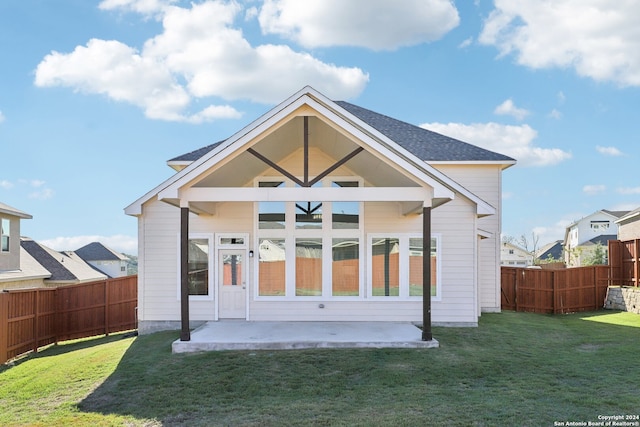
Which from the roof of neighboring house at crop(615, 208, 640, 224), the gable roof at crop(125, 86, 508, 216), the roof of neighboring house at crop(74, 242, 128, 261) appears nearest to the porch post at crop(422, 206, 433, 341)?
the gable roof at crop(125, 86, 508, 216)

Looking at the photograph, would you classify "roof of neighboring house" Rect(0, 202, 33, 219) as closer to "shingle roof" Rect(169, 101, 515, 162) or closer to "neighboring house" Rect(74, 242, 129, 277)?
"shingle roof" Rect(169, 101, 515, 162)

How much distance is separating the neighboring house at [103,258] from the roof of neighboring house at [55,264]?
952 centimetres

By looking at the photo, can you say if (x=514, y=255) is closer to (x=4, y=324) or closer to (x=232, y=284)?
(x=232, y=284)

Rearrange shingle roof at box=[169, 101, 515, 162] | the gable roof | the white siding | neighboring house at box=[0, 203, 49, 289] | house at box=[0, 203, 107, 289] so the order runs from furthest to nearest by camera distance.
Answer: house at box=[0, 203, 107, 289], neighboring house at box=[0, 203, 49, 289], the white siding, shingle roof at box=[169, 101, 515, 162], the gable roof

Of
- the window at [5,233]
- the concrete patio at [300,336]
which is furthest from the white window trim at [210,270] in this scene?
the window at [5,233]

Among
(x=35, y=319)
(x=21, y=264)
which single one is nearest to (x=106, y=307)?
(x=35, y=319)

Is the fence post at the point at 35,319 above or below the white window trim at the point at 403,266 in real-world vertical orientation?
below

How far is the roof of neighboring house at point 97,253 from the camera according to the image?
41500 mm

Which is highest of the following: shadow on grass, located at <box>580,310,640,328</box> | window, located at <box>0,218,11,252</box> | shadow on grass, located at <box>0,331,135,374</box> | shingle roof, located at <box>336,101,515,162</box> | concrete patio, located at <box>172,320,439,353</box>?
shingle roof, located at <box>336,101,515,162</box>

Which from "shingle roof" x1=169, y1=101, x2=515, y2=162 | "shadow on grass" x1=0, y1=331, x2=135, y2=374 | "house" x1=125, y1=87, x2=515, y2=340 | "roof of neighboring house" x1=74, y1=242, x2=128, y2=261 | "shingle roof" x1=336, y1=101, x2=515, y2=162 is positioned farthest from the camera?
"roof of neighboring house" x1=74, y1=242, x2=128, y2=261

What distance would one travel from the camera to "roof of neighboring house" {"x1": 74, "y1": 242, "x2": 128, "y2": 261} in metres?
41.5

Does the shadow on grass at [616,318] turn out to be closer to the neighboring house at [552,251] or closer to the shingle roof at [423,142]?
the shingle roof at [423,142]

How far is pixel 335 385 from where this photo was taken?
7.46m

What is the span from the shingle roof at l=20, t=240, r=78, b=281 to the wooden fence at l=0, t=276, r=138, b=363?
13379 millimetres
